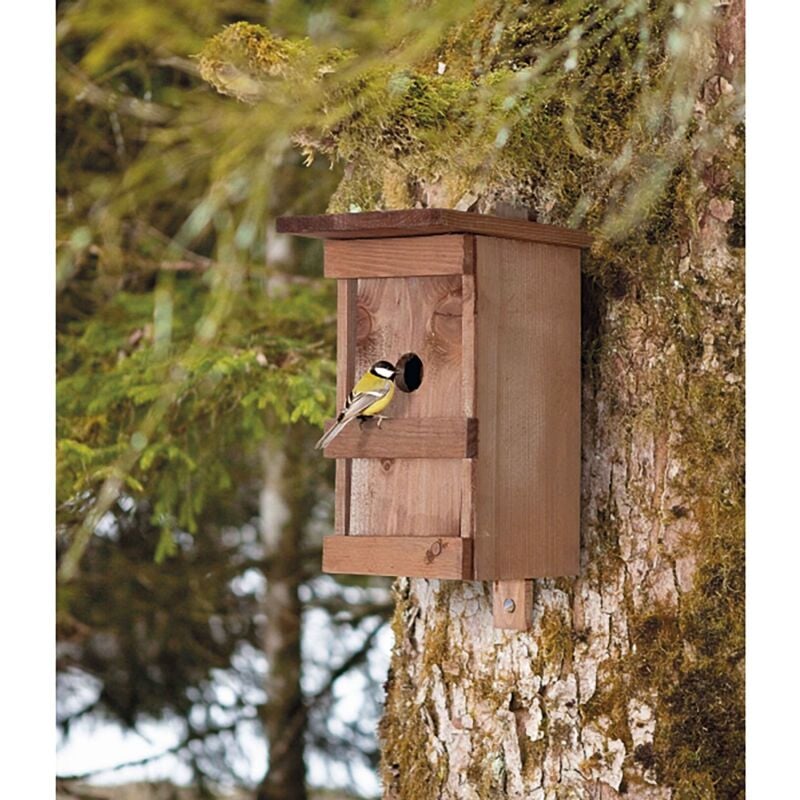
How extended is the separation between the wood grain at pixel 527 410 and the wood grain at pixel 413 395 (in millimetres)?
39

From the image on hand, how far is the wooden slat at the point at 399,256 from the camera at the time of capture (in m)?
1.76

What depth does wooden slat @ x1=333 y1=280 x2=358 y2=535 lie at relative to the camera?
1.86m

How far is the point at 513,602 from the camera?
6.25 feet

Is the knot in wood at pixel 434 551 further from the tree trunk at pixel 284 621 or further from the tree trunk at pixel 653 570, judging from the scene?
the tree trunk at pixel 284 621

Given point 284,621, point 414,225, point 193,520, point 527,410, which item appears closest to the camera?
point 414,225

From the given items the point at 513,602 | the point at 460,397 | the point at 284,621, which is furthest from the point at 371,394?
the point at 284,621

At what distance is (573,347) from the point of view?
1903mm

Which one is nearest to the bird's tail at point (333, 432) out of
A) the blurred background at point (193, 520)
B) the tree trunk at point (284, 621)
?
the blurred background at point (193, 520)

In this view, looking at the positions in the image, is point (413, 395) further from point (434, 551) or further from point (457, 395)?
point (434, 551)

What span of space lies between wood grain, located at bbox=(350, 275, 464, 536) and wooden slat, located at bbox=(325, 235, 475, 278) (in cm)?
2

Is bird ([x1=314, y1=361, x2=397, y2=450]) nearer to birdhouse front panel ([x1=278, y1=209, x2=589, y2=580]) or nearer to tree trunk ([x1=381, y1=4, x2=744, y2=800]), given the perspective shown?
birdhouse front panel ([x1=278, y1=209, x2=589, y2=580])

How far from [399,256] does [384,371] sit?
15 cm

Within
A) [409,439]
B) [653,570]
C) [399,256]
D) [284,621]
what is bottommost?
[284,621]
